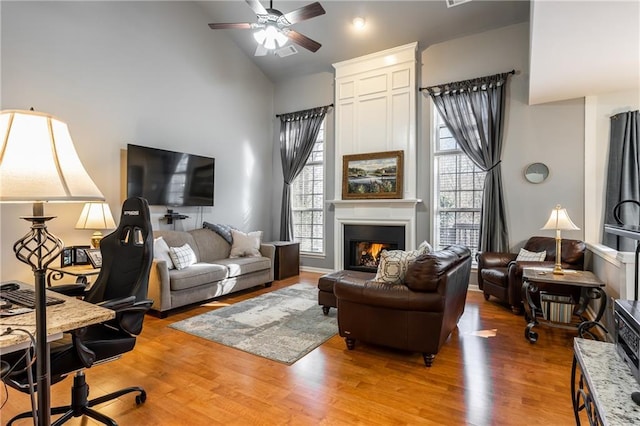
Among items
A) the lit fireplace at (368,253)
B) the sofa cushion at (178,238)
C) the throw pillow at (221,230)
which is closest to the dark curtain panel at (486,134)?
the lit fireplace at (368,253)

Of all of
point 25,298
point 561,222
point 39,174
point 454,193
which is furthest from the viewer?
point 454,193

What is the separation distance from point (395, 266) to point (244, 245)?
3.21 metres

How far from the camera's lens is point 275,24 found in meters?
3.57

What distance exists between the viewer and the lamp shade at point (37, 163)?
1005mm

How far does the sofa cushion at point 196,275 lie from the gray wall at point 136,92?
118 cm

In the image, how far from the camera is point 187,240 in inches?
193

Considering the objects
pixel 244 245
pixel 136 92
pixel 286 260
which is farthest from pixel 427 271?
pixel 136 92

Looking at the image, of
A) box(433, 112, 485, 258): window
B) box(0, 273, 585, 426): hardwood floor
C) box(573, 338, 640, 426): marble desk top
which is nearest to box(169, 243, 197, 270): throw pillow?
box(0, 273, 585, 426): hardwood floor

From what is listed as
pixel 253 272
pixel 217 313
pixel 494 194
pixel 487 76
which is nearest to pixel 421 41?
pixel 487 76

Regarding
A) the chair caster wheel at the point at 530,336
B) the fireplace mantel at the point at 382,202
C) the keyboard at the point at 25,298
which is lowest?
the chair caster wheel at the point at 530,336

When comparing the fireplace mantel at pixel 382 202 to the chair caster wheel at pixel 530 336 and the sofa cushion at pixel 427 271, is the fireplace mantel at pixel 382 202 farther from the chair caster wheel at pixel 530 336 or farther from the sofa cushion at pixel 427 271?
the sofa cushion at pixel 427 271

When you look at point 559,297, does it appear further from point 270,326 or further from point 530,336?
point 270,326

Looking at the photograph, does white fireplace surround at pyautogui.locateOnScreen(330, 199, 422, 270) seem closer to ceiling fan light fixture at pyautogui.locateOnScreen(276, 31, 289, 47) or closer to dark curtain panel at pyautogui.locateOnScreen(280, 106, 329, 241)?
dark curtain panel at pyautogui.locateOnScreen(280, 106, 329, 241)

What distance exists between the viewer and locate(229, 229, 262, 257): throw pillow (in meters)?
5.41
